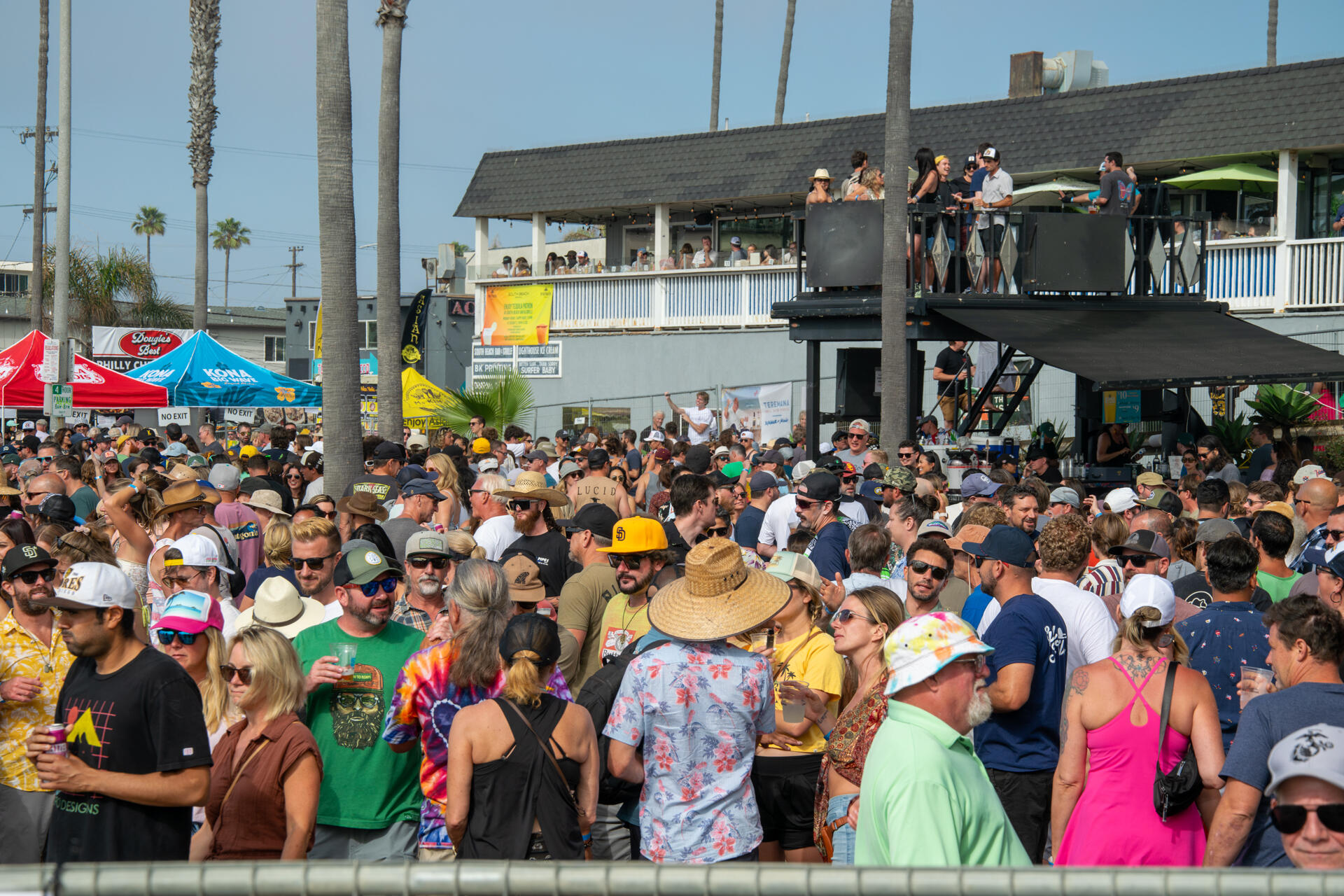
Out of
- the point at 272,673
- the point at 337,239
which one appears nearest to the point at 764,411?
the point at 337,239

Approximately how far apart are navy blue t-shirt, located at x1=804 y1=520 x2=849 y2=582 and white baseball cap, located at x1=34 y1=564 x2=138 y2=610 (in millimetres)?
4590

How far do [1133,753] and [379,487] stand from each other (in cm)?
660

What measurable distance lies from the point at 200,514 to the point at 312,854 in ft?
12.6

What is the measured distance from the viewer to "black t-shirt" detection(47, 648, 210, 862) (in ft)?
12.5

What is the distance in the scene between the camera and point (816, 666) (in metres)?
5.11

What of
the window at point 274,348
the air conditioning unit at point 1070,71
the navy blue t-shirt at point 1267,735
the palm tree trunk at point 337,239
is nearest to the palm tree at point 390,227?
the palm tree trunk at point 337,239

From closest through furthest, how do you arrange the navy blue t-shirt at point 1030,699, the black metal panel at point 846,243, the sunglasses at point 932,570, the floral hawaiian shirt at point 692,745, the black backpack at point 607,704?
the floral hawaiian shirt at point 692,745 → the black backpack at point 607,704 → the navy blue t-shirt at point 1030,699 → the sunglasses at point 932,570 → the black metal panel at point 846,243

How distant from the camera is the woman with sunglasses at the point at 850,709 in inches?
171

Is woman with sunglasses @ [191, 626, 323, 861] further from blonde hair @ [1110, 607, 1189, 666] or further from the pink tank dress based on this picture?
blonde hair @ [1110, 607, 1189, 666]

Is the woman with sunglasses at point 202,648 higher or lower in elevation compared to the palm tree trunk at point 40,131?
lower

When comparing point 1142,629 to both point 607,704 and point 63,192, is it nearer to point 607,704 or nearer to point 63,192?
point 607,704

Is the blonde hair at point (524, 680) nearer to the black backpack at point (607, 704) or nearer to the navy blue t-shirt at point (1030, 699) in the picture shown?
the black backpack at point (607, 704)

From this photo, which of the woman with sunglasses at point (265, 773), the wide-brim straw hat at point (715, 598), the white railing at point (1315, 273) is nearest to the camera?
the woman with sunglasses at point (265, 773)

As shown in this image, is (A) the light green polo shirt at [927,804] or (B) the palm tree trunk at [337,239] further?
(B) the palm tree trunk at [337,239]
